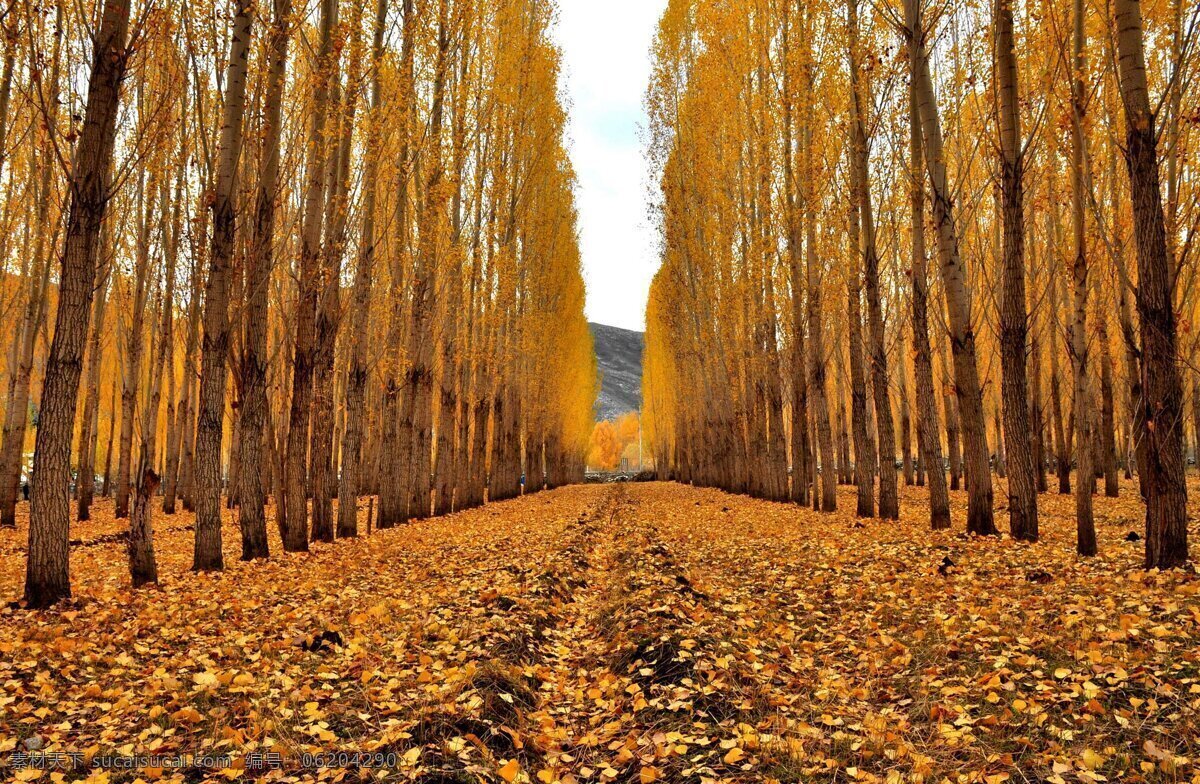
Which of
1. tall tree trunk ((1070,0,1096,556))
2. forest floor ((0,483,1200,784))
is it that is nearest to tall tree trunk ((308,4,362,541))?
forest floor ((0,483,1200,784))

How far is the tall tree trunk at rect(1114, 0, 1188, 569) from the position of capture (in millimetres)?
5551

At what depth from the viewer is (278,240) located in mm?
11758

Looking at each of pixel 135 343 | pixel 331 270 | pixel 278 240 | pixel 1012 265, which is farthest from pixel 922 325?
pixel 135 343

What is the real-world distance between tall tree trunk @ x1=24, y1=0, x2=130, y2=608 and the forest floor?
0.46 meters

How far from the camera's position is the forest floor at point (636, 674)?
313 centimetres

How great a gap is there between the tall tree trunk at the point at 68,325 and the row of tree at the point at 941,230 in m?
8.70

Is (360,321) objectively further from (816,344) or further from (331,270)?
(816,344)

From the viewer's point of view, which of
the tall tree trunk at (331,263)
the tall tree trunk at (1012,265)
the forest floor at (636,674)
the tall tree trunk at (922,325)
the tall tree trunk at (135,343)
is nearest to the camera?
the forest floor at (636,674)

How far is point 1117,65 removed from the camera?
18.9 feet

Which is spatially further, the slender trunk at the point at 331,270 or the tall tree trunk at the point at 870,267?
the tall tree trunk at the point at 870,267

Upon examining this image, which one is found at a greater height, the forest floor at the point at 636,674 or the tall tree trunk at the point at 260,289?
the tall tree trunk at the point at 260,289

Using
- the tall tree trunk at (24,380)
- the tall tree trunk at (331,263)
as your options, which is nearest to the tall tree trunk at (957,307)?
the tall tree trunk at (331,263)

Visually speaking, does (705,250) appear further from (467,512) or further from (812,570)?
(812,570)

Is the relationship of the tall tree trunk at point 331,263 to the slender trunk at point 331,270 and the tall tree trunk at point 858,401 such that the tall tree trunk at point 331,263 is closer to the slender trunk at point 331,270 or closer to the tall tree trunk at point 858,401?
the slender trunk at point 331,270
